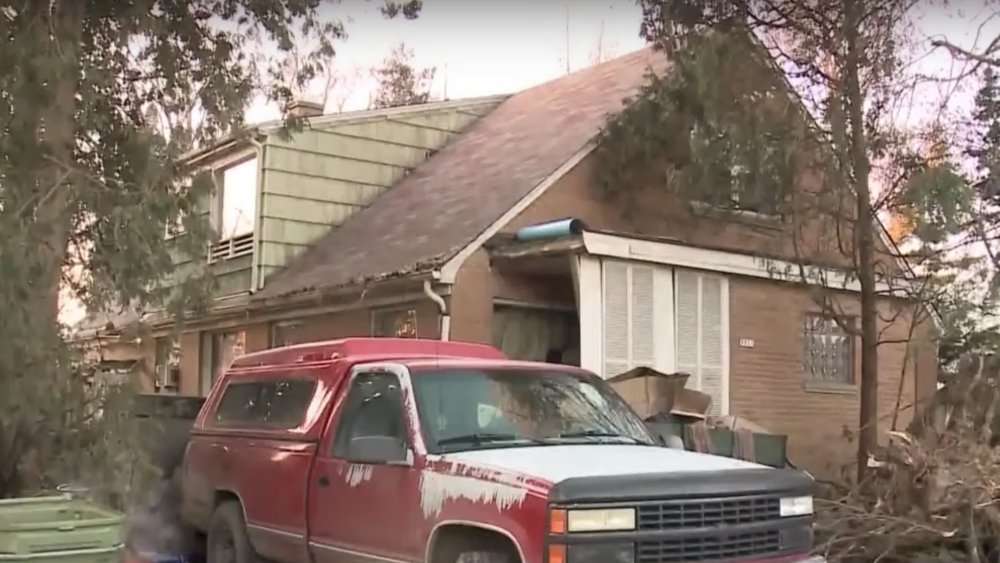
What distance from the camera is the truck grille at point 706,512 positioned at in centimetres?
568

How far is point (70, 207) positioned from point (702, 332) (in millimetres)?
8686

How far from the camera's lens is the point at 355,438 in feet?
24.2

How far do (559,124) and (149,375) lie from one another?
10.0 meters

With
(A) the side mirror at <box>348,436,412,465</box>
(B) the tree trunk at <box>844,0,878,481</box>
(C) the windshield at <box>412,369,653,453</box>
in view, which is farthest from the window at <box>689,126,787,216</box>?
(A) the side mirror at <box>348,436,412,465</box>

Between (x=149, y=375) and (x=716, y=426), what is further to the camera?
(x=716, y=426)

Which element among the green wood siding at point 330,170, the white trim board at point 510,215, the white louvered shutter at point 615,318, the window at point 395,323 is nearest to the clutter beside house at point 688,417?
the white louvered shutter at point 615,318

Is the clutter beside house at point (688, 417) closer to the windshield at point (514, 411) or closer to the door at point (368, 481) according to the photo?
the windshield at point (514, 411)

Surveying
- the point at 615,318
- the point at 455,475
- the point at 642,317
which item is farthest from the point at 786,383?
the point at 455,475

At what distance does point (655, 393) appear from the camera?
12.3m

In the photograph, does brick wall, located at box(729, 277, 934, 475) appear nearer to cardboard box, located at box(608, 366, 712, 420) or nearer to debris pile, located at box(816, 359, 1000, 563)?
cardboard box, located at box(608, 366, 712, 420)

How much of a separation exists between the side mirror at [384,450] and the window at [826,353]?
1057cm

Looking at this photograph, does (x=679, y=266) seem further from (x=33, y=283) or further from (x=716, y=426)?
(x=33, y=283)

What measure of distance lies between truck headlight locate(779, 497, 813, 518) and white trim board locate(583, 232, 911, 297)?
6538 mm

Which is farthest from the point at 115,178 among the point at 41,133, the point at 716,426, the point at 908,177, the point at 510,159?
the point at 510,159
